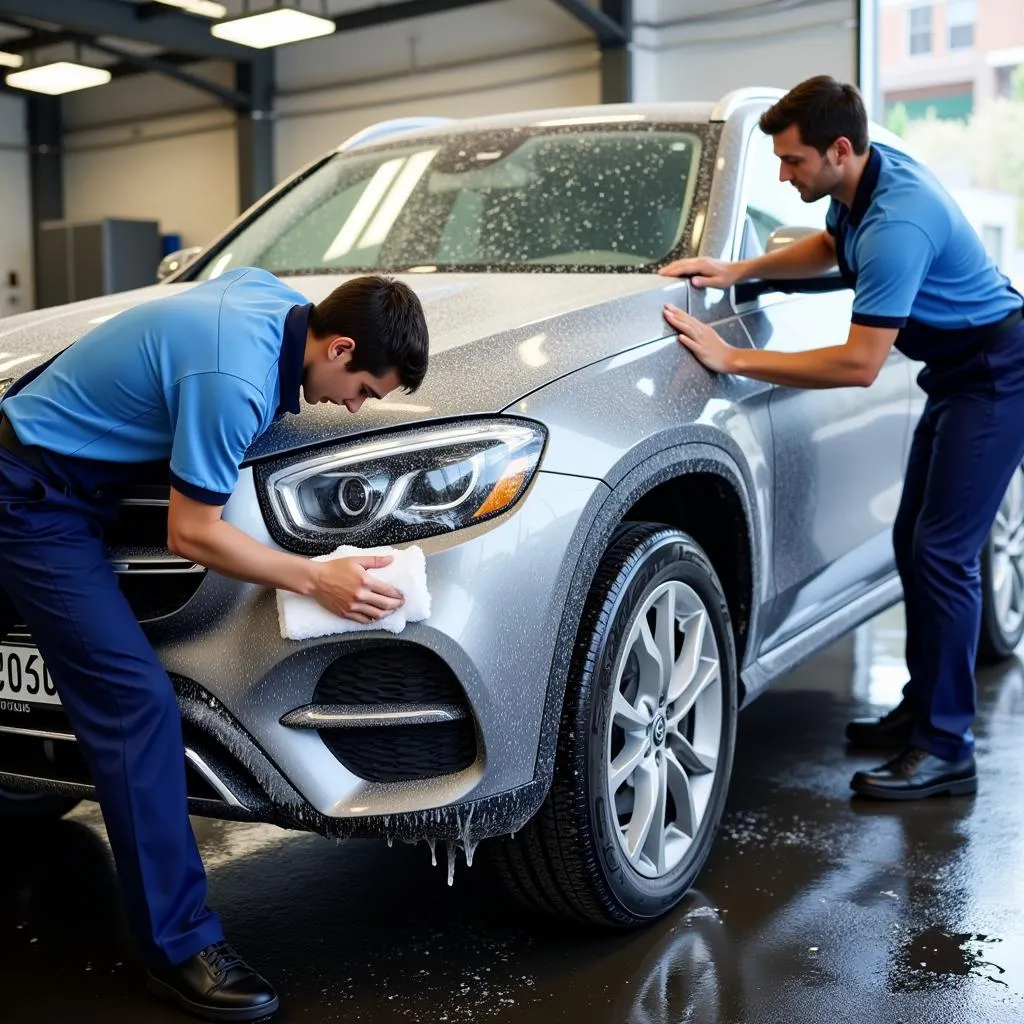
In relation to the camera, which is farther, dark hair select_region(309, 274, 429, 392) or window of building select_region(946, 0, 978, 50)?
window of building select_region(946, 0, 978, 50)

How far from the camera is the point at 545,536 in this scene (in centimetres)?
225

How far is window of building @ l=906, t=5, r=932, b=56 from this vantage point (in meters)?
12.6

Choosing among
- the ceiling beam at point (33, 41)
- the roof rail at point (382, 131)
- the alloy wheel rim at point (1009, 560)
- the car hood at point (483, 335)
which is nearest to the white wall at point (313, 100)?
the ceiling beam at point (33, 41)

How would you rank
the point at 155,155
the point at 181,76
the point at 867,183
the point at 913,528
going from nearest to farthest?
the point at 867,183 < the point at 913,528 < the point at 181,76 < the point at 155,155

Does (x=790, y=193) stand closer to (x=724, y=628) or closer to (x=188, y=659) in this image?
(x=724, y=628)

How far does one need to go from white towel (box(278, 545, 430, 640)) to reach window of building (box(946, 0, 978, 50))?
1207 cm

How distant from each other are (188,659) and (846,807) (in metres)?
1.89

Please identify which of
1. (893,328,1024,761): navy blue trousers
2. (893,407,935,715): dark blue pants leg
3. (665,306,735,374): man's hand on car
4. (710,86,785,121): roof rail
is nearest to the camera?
(665,306,735,374): man's hand on car

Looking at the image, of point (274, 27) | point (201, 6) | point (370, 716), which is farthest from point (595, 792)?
point (201, 6)

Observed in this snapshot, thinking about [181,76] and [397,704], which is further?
[181,76]

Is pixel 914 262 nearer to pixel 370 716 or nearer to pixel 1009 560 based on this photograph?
pixel 370 716

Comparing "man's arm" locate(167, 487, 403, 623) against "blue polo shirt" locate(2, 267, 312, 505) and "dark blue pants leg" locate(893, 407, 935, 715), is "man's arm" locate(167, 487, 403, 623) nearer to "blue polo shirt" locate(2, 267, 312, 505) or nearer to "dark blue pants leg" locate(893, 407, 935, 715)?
"blue polo shirt" locate(2, 267, 312, 505)

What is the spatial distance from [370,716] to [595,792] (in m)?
0.47

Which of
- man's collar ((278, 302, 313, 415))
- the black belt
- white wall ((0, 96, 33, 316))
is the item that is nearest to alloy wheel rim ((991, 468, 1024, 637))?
man's collar ((278, 302, 313, 415))
